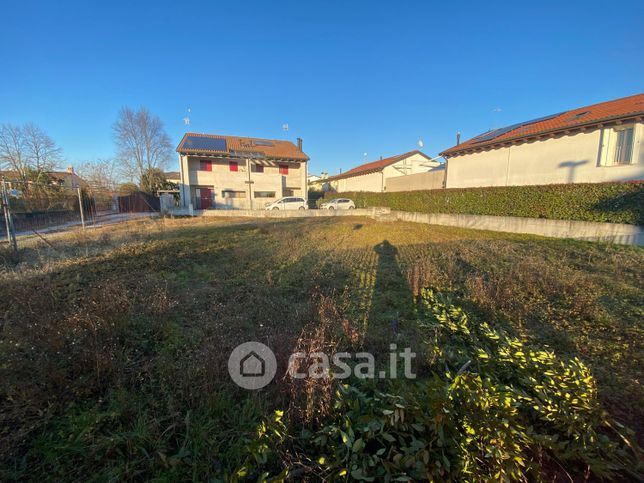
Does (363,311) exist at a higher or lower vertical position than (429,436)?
lower

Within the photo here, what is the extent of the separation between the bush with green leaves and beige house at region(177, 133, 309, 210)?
22.4 m

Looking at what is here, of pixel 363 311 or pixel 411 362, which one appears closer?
pixel 411 362

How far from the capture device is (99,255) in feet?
20.4

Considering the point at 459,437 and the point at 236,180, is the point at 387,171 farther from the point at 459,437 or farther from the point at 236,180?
the point at 459,437

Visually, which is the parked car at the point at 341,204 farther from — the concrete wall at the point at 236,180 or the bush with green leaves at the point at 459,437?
the bush with green leaves at the point at 459,437

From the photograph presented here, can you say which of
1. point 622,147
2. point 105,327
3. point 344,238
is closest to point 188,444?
point 105,327

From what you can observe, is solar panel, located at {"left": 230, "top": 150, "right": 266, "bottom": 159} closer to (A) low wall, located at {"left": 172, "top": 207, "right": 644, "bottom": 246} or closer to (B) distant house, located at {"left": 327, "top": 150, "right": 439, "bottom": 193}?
(A) low wall, located at {"left": 172, "top": 207, "right": 644, "bottom": 246}

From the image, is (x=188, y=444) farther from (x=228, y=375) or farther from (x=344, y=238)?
(x=344, y=238)

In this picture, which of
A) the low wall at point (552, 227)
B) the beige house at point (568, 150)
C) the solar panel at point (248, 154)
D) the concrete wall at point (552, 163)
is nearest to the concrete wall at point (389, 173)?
the concrete wall at point (552, 163)

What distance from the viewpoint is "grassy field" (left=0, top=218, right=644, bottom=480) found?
1.77m

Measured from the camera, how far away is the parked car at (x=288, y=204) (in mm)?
21219

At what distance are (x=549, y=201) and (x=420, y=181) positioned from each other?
11274 millimetres

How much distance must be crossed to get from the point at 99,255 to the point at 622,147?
18519 mm

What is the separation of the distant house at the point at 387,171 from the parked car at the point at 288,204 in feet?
30.4
